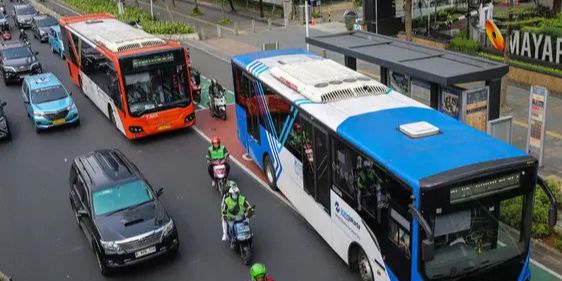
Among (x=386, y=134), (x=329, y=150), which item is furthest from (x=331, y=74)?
(x=386, y=134)

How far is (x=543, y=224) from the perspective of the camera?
11703mm

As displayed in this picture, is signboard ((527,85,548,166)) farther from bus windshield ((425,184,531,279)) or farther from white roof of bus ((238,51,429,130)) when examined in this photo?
bus windshield ((425,184,531,279))

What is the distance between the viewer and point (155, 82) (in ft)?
61.6

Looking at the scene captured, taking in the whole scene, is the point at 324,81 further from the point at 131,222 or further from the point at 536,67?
the point at 536,67

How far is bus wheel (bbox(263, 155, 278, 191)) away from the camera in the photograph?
1527 centimetres

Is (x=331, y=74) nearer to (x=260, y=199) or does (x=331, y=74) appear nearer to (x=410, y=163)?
(x=260, y=199)

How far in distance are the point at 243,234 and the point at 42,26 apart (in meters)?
33.1

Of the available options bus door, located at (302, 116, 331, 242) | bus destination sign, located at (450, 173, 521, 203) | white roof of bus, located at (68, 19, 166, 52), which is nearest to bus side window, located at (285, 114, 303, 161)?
bus door, located at (302, 116, 331, 242)

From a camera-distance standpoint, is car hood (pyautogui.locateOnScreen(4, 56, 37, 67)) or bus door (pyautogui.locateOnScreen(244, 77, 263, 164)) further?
car hood (pyautogui.locateOnScreen(4, 56, 37, 67))

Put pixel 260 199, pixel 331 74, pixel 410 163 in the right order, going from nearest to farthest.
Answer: pixel 410 163, pixel 331 74, pixel 260 199

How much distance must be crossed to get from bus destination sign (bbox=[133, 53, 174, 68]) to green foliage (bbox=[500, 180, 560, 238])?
11429 mm

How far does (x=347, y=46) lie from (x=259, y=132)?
4685 millimetres

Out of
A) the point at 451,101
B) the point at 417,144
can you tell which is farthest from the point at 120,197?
the point at 451,101

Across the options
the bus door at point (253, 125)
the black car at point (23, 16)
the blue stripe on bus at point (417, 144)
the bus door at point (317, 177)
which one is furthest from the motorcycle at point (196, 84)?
the black car at point (23, 16)
